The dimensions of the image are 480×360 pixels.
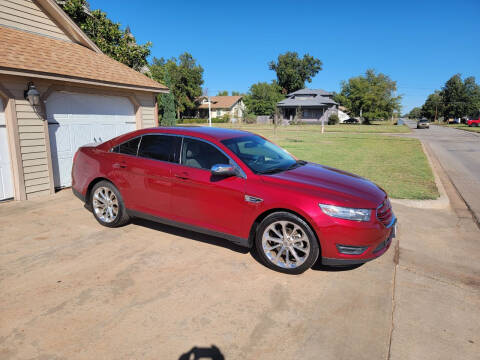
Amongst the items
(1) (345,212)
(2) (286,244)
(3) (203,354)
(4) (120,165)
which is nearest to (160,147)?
(4) (120,165)

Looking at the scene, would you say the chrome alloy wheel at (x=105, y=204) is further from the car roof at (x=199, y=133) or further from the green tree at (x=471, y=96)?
the green tree at (x=471, y=96)

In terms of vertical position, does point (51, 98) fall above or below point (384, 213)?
above

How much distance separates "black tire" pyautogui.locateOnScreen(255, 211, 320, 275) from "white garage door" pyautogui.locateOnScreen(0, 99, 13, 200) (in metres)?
5.83

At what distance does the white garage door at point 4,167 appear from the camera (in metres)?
6.57

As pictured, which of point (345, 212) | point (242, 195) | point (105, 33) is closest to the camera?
point (345, 212)

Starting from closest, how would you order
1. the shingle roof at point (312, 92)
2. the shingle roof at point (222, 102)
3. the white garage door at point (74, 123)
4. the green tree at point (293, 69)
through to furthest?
the white garage door at point (74, 123)
the shingle roof at point (312, 92)
the shingle roof at point (222, 102)
the green tree at point (293, 69)

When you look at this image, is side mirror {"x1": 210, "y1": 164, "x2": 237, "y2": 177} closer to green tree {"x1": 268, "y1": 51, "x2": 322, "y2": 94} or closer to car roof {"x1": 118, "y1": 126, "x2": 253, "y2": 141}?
car roof {"x1": 118, "y1": 126, "x2": 253, "y2": 141}

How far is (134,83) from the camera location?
907cm

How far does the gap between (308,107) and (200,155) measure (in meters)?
54.7

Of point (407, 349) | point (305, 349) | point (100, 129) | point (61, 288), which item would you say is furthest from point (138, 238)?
point (100, 129)

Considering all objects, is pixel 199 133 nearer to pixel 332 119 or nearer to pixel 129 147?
pixel 129 147

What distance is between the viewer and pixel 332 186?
12.5 feet

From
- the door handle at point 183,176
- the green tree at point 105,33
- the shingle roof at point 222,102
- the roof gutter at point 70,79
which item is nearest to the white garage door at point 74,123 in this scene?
the roof gutter at point 70,79

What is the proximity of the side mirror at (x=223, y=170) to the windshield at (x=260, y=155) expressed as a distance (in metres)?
0.26
